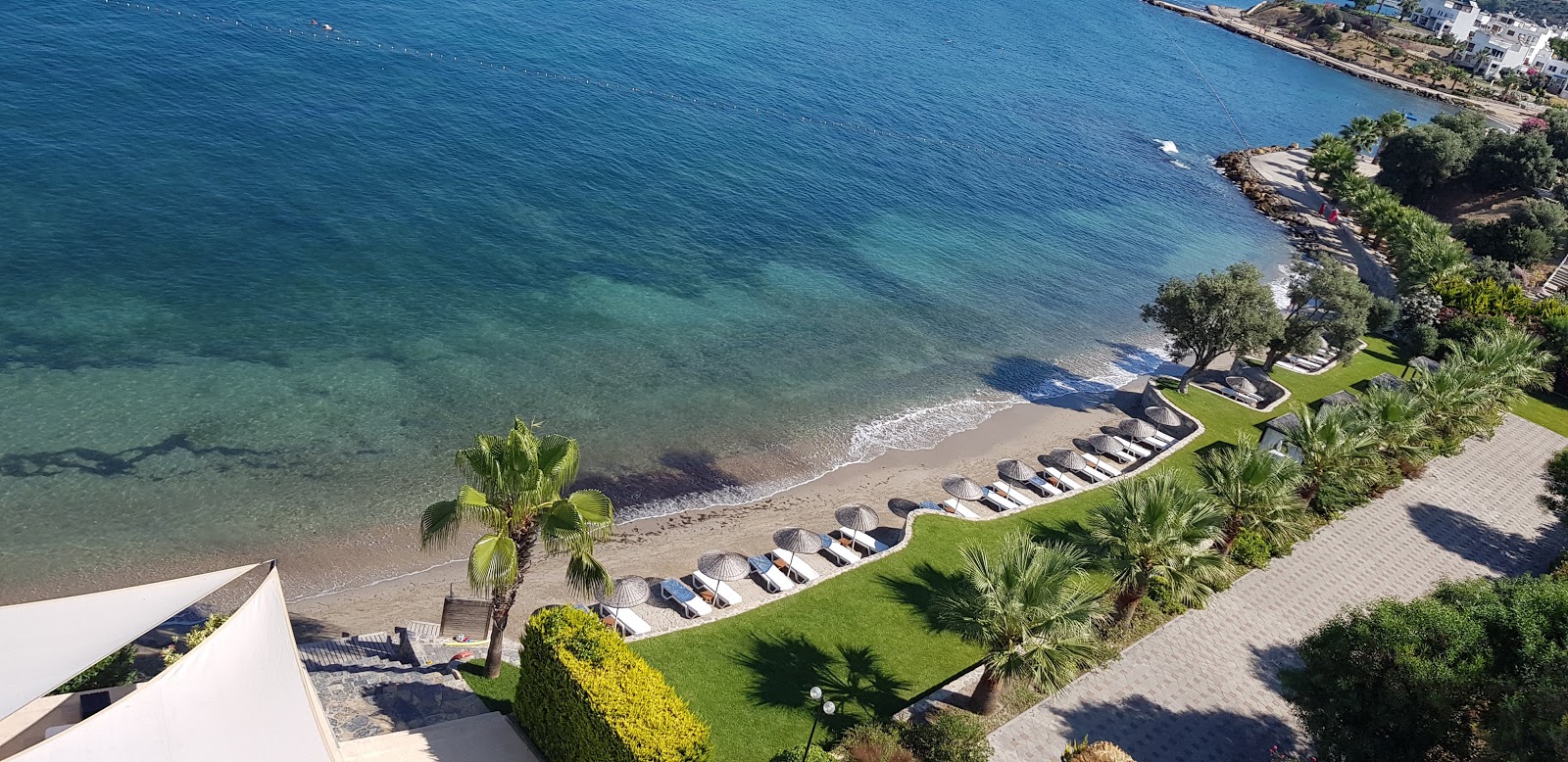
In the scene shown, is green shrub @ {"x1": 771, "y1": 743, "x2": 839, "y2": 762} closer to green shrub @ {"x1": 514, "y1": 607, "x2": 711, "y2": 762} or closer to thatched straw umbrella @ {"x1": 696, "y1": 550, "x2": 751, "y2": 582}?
green shrub @ {"x1": 514, "y1": 607, "x2": 711, "y2": 762}

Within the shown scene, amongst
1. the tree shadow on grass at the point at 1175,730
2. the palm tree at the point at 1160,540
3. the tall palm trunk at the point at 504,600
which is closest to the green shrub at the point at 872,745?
the tree shadow on grass at the point at 1175,730

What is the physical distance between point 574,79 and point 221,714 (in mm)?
74430

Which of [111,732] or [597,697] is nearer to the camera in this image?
[111,732]

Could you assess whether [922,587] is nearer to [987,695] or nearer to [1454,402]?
[987,695]

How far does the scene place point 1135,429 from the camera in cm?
4209

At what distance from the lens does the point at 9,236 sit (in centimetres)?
4331

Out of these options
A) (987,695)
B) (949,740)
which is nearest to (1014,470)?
(987,695)

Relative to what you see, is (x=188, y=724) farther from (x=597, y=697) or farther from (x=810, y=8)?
(x=810, y=8)

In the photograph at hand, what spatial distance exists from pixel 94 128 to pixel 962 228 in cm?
5547

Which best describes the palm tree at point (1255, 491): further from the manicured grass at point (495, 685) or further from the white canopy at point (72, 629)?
the white canopy at point (72, 629)

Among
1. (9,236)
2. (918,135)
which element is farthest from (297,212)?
(918,135)

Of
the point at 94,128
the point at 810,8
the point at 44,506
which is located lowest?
the point at 44,506

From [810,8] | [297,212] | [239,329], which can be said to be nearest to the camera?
[239,329]

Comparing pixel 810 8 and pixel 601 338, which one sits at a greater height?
pixel 810 8
